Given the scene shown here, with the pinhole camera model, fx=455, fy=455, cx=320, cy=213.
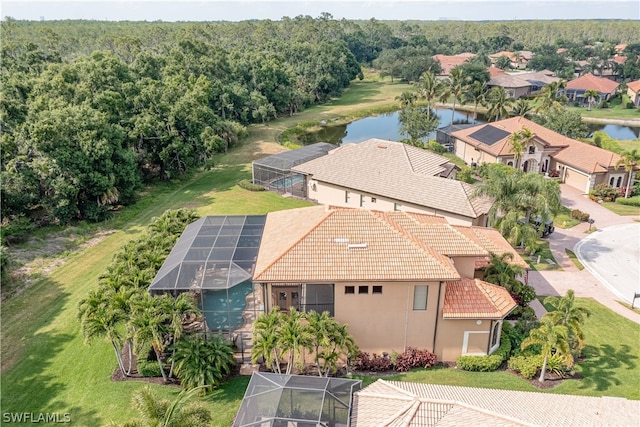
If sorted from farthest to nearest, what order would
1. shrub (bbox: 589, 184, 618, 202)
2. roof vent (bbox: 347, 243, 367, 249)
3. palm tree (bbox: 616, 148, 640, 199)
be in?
shrub (bbox: 589, 184, 618, 202), palm tree (bbox: 616, 148, 640, 199), roof vent (bbox: 347, 243, 367, 249)

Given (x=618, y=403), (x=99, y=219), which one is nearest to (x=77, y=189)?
(x=99, y=219)

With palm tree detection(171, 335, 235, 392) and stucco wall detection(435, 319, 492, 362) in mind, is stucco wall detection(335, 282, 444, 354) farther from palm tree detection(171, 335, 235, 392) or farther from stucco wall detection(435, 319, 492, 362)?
palm tree detection(171, 335, 235, 392)

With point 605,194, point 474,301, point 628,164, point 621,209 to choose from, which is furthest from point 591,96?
point 474,301

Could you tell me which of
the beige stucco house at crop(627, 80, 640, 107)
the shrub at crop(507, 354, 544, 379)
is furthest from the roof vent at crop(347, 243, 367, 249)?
the beige stucco house at crop(627, 80, 640, 107)

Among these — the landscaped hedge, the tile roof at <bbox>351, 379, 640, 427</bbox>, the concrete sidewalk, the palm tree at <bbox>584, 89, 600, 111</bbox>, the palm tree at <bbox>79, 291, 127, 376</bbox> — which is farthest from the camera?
the palm tree at <bbox>584, 89, 600, 111</bbox>

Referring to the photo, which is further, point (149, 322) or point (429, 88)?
point (429, 88)

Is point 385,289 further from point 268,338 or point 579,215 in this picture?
point 579,215
